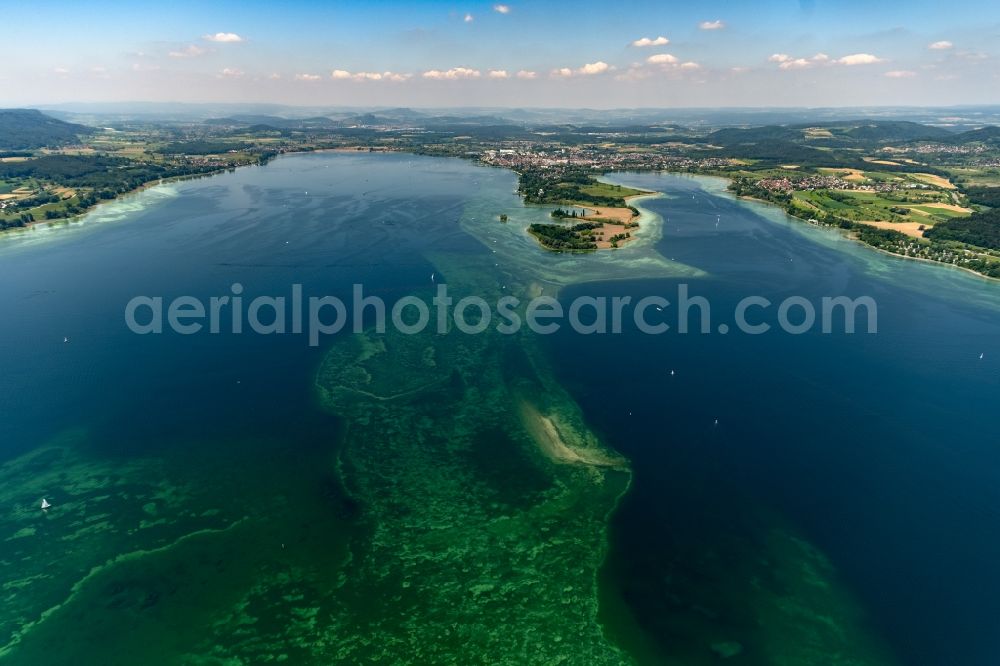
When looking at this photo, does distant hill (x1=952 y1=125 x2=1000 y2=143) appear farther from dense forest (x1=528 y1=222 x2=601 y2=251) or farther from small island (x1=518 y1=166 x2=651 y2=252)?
dense forest (x1=528 y1=222 x2=601 y2=251)

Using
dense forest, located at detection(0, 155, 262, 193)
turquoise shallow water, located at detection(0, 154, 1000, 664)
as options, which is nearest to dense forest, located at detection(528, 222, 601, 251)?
turquoise shallow water, located at detection(0, 154, 1000, 664)

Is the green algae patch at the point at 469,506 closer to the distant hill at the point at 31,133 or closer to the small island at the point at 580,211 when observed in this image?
the small island at the point at 580,211

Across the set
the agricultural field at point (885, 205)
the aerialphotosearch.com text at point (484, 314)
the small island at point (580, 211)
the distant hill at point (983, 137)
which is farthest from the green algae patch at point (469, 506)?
the distant hill at point (983, 137)

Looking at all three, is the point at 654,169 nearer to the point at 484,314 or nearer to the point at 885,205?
the point at 885,205

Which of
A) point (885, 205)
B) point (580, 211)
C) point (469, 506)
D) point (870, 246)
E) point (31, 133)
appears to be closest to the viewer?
point (469, 506)

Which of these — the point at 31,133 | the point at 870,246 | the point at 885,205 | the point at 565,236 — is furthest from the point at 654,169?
the point at 31,133
